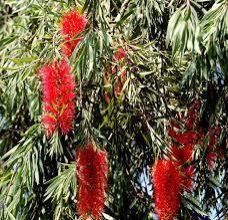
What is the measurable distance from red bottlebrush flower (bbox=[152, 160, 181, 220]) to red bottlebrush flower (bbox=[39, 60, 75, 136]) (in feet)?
1.36

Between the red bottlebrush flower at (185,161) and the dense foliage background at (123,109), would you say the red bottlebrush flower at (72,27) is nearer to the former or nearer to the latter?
the dense foliage background at (123,109)

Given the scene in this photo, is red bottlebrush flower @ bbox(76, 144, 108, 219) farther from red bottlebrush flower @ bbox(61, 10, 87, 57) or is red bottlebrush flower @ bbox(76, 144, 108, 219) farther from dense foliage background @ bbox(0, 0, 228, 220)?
red bottlebrush flower @ bbox(61, 10, 87, 57)

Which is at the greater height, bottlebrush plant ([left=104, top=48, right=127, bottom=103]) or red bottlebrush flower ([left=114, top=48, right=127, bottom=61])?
red bottlebrush flower ([left=114, top=48, right=127, bottom=61])

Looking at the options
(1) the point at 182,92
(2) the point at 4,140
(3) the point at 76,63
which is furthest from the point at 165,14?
(2) the point at 4,140

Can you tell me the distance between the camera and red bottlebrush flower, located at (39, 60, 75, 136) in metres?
2.49

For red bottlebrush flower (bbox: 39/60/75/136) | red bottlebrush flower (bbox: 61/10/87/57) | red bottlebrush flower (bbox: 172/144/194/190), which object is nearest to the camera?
red bottlebrush flower (bbox: 39/60/75/136)

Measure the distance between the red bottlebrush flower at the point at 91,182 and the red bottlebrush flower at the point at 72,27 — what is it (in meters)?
0.42

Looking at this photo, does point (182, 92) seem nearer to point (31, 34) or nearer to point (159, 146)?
point (159, 146)

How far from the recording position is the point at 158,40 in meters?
3.37

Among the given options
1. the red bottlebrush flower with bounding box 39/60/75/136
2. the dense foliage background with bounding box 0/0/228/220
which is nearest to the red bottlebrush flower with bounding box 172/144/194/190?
the dense foliage background with bounding box 0/0/228/220

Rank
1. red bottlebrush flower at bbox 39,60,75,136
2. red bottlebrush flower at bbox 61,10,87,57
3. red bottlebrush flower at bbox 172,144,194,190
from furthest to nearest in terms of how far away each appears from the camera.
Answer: red bottlebrush flower at bbox 172,144,194,190, red bottlebrush flower at bbox 61,10,87,57, red bottlebrush flower at bbox 39,60,75,136

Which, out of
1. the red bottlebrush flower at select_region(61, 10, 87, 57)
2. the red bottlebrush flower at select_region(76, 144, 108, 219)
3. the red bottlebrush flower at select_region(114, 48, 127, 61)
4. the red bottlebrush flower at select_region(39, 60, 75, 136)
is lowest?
the red bottlebrush flower at select_region(76, 144, 108, 219)

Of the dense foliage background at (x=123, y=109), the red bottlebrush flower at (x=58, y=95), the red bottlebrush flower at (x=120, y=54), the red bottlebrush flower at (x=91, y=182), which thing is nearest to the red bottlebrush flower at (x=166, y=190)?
the dense foliage background at (x=123, y=109)

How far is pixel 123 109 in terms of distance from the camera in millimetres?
3227
